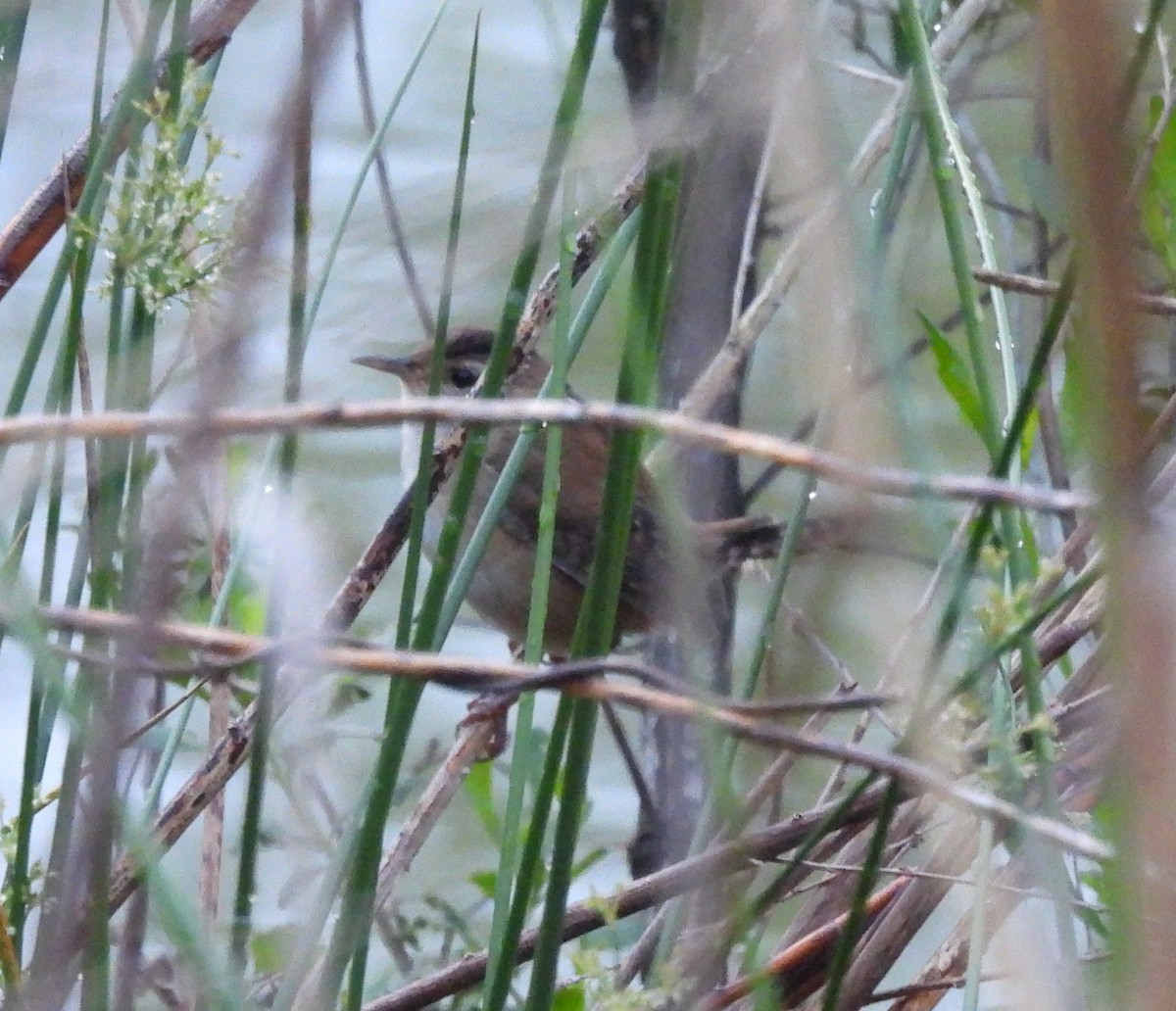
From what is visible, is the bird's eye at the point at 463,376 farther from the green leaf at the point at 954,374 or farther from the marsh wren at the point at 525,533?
the green leaf at the point at 954,374

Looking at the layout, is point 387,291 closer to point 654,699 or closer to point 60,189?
point 654,699

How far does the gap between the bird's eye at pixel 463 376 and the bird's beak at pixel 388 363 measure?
84 mm

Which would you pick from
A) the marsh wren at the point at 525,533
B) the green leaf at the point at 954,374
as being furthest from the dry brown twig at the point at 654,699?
the marsh wren at the point at 525,533

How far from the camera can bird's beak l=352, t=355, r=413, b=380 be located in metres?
2.75

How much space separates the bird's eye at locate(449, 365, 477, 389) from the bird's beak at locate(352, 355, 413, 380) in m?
0.08

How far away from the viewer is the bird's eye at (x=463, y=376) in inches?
111

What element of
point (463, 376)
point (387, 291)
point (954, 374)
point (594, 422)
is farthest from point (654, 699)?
point (463, 376)

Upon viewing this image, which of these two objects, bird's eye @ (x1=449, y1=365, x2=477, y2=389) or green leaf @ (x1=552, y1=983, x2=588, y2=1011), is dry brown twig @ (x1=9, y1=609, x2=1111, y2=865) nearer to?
green leaf @ (x1=552, y1=983, x2=588, y2=1011)

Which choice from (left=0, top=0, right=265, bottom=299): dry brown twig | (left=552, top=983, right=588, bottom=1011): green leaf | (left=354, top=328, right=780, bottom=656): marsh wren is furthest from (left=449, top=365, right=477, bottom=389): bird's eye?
(left=552, top=983, right=588, bottom=1011): green leaf

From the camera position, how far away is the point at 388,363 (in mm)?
2777

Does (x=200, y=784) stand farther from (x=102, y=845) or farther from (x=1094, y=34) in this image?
(x=1094, y=34)

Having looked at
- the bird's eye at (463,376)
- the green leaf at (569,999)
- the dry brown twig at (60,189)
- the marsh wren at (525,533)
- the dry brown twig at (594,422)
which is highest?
the dry brown twig at (60,189)

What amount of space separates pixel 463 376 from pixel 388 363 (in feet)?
0.49

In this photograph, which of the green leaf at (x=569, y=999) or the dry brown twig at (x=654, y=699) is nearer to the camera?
the dry brown twig at (x=654, y=699)
